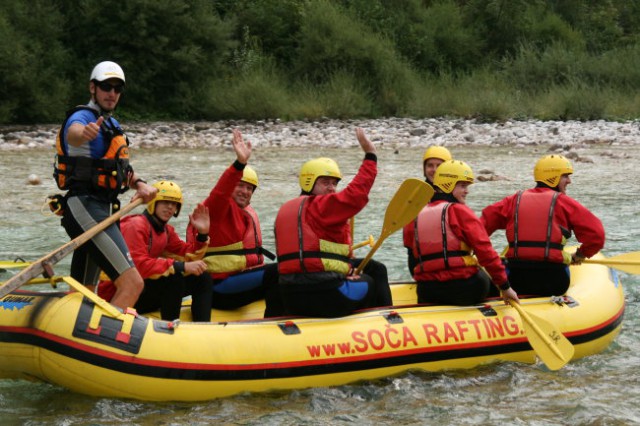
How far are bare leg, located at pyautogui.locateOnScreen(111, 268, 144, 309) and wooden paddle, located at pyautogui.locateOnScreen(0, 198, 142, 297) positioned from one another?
0.27 meters

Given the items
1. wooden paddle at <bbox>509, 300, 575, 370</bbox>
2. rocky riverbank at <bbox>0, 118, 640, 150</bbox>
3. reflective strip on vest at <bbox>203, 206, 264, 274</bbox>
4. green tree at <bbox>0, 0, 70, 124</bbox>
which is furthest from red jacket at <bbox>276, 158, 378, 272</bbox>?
green tree at <bbox>0, 0, 70, 124</bbox>

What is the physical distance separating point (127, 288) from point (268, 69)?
842 inches

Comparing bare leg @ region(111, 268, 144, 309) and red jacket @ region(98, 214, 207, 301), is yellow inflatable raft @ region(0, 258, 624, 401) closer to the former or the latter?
bare leg @ region(111, 268, 144, 309)

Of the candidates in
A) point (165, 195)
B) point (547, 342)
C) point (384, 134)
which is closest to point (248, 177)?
point (165, 195)

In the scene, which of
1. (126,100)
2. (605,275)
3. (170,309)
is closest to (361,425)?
(170,309)

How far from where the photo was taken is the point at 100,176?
15.9 ft

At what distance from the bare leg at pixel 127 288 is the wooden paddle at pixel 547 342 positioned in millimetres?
2168

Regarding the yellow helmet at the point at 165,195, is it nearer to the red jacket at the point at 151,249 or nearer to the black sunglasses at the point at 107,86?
the red jacket at the point at 151,249

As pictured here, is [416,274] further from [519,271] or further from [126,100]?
[126,100]

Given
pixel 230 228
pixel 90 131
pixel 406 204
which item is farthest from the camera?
pixel 230 228

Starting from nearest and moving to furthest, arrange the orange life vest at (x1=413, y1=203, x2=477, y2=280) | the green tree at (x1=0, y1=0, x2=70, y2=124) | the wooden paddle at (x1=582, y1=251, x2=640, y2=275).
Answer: the orange life vest at (x1=413, y1=203, x2=477, y2=280), the wooden paddle at (x1=582, y1=251, x2=640, y2=275), the green tree at (x1=0, y1=0, x2=70, y2=124)

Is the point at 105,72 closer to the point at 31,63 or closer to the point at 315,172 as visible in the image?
the point at 315,172

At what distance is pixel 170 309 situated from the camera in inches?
213

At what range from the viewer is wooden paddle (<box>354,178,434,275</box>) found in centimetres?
546
